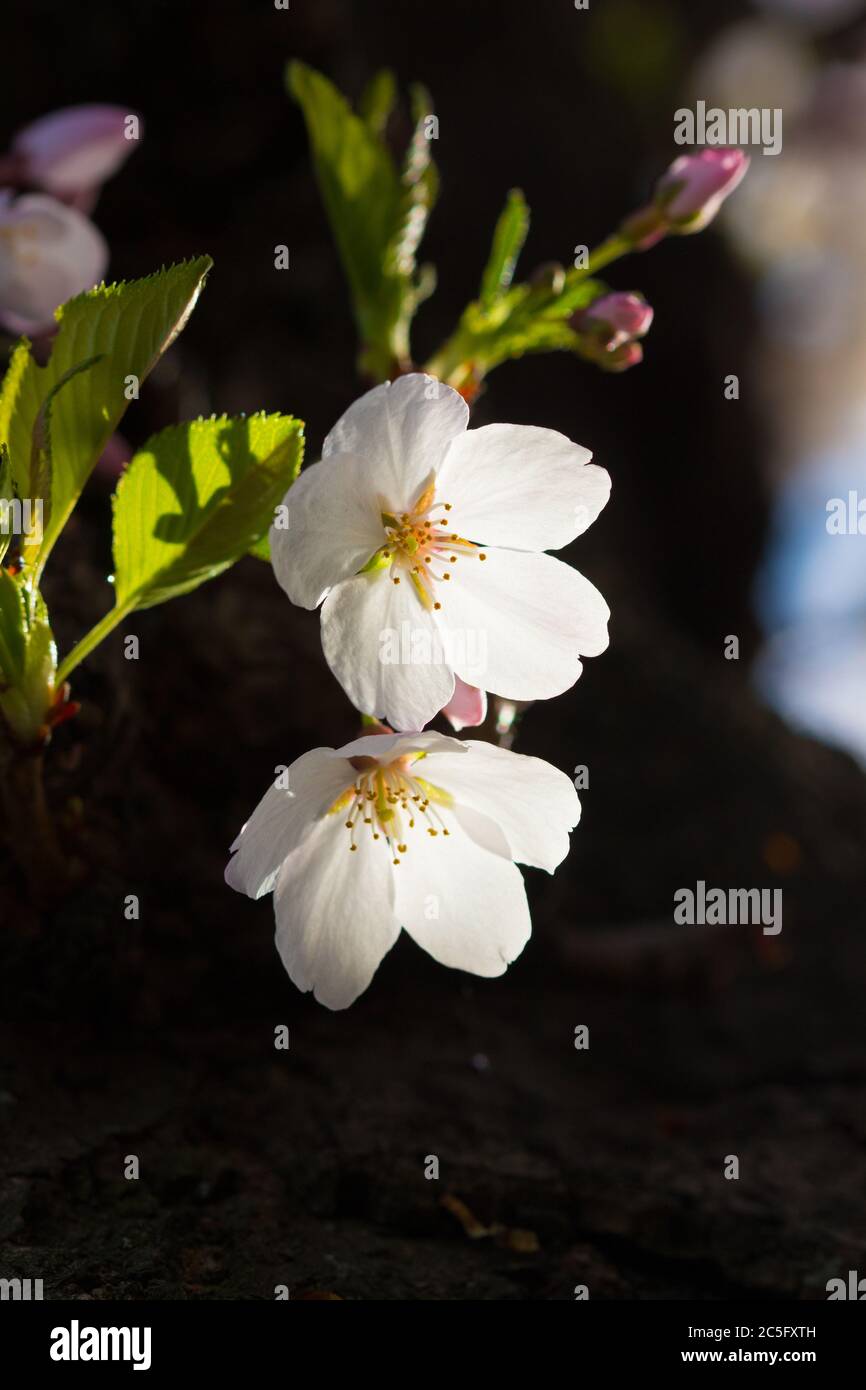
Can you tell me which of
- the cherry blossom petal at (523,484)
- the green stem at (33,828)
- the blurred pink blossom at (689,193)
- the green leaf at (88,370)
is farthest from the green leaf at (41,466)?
the blurred pink blossom at (689,193)

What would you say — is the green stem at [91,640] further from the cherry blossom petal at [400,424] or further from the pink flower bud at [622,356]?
the pink flower bud at [622,356]

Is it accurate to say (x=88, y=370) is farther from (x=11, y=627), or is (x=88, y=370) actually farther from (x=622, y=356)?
(x=622, y=356)

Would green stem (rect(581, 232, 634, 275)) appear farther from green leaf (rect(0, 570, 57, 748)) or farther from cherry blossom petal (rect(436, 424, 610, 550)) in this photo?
green leaf (rect(0, 570, 57, 748))

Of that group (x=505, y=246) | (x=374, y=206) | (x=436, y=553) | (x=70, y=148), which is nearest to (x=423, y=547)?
(x=436, y=553)

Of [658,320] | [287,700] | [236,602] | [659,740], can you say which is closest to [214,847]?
[287,700]

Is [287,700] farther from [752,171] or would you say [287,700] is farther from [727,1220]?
[752,171]

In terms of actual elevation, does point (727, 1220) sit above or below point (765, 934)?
below
